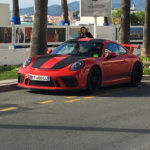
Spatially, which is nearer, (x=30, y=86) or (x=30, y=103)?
(x=30, y=103)

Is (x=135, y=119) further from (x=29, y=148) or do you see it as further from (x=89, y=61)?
(x=89, y=61)

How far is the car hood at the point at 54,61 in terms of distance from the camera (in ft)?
38.5

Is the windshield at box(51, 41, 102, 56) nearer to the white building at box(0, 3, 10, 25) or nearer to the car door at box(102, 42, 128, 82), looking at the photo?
the car door at box(102, 42, 128, 82)

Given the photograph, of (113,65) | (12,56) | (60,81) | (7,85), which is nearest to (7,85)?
(7,85)

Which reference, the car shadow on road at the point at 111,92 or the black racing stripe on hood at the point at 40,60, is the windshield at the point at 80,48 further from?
the car shadow on road at the point at 111,92

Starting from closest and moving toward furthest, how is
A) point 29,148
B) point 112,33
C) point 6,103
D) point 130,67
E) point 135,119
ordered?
point 29,148 < point 135,119 < point 6,103 < point 130,67 < point 112,33

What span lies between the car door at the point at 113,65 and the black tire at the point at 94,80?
33cm

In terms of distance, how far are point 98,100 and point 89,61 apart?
4.25 ft

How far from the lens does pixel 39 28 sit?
60.3 feet

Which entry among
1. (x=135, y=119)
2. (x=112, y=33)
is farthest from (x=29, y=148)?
(x=112, y=33)

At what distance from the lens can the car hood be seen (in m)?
11.7

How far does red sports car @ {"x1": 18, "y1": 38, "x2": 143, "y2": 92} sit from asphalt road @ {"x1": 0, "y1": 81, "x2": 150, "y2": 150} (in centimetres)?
32

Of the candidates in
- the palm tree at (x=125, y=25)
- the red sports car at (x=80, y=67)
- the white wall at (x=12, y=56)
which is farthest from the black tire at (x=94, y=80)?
the palm tree at (x=125, y=25)

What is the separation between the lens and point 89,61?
1190cm
